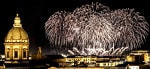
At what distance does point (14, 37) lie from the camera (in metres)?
86.8

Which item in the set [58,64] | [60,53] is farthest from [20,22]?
[60,53]

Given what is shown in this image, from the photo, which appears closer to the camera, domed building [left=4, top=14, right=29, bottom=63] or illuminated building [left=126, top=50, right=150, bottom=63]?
domed building [left=4, top=14, right=29, bottom=63]

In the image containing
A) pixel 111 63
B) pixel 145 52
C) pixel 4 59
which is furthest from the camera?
pixel 145 52


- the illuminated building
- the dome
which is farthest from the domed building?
the illuminated building

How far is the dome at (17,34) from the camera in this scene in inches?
3408

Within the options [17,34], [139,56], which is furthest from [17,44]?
[139,56]

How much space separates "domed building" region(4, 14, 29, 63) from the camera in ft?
285

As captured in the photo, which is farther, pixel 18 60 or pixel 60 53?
pixel 60 53

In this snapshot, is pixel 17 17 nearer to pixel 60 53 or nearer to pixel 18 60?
pixel 18 60

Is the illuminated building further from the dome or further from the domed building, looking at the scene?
the dome

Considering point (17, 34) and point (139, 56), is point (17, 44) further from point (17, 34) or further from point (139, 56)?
point (139, 56)

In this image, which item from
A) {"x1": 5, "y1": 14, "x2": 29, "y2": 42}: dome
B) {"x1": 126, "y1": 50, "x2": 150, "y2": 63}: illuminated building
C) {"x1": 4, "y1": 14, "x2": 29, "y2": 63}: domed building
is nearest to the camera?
{"x1": 5, "y1": 14, "x2": 29, "y2": 42}: dome

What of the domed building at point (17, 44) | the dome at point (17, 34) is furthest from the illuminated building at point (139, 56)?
the dome at point (17, 34)

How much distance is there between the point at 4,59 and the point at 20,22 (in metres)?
5.31
